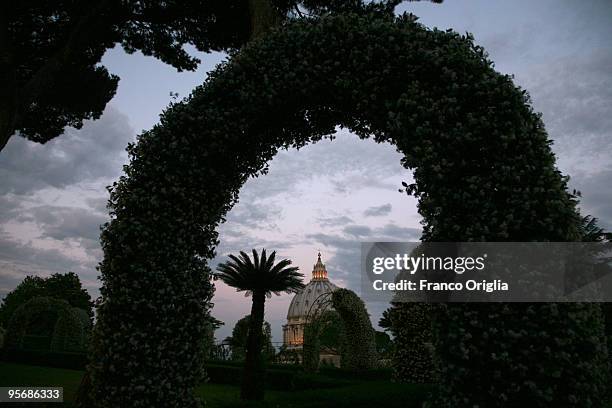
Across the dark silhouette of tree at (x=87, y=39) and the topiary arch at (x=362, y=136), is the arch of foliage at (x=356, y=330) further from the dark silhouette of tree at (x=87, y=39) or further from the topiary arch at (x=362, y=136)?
the topiary arch at (x=362, y=136)

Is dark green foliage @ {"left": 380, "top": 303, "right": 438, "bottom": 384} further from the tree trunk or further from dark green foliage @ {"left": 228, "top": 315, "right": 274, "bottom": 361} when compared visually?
dark green foliage @ {"left": 228, "top": 315, "right": 274, "bottom": 361}

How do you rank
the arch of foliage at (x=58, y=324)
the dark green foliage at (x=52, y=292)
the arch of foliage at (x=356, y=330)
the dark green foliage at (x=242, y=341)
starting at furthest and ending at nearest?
the dark green foliage at (x=52, y=292), the dark green foliage at (x=242, y=341), the arch of foliage at (x=58, y=324), the arch of foliage at (x=356, y=330)

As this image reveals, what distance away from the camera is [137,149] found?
7.16 m

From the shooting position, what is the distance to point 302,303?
136875 mm

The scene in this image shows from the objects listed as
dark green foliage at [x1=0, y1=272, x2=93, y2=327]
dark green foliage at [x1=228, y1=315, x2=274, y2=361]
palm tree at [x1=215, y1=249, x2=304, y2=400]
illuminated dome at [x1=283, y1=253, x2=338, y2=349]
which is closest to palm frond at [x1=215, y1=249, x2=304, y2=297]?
palm tree at [x1=215, y1=249, x2=304, y2=400]

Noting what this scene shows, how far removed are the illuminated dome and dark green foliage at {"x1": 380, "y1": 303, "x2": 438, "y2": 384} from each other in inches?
4058

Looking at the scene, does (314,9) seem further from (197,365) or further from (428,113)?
(197,365)

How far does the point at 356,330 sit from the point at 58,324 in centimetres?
2763

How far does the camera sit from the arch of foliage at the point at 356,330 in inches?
936

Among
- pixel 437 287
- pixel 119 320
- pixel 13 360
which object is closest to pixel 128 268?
pixel 119 320

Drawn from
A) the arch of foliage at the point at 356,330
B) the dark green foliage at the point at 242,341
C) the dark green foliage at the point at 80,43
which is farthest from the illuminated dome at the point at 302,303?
the dark green foliage at the point at 80,43

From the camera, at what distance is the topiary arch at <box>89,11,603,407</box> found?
4.66 metres

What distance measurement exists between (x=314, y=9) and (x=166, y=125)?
31.9 ft

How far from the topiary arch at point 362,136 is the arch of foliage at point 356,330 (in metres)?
16.7
